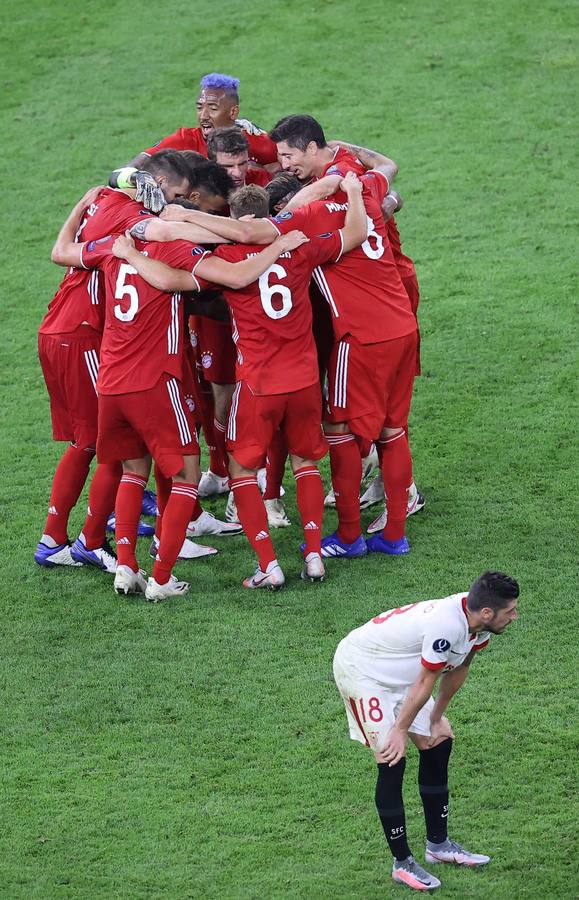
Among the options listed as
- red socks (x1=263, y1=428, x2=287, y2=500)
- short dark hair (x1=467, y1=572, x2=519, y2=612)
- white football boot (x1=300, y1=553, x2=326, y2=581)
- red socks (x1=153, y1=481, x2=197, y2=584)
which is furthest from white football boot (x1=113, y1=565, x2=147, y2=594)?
short dark hair (x1=467, y1=572, x2=519, y2=612)

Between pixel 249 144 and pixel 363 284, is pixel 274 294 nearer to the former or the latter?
pixel 363 284

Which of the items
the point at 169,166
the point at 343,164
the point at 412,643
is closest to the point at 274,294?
the point at 169,166

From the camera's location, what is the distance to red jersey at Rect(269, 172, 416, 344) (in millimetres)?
6387

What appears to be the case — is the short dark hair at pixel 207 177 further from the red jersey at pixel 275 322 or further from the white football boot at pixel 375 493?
the white football boot at pixel 375 493

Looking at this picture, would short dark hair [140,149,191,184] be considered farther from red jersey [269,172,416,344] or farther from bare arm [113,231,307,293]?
red jersey [269,172,416,344]

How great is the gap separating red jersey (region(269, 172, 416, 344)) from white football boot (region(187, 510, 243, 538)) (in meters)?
1.23

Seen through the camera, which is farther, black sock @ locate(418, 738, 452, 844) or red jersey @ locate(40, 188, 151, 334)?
red jersey @ locate(40, 188, 151, 334)

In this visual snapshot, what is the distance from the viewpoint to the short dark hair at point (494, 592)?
4047mm

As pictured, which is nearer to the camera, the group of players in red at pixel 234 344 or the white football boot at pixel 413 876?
the white football boot at pixel 413 876

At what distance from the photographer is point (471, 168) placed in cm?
1097

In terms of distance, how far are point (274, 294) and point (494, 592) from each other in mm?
2443

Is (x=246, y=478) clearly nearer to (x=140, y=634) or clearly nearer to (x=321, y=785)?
(x=140, y=634)

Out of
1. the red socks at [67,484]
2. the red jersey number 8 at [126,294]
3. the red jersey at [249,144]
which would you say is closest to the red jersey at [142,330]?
the red jersey number 8 at [126,294]

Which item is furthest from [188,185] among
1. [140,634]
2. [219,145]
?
[140,634]
